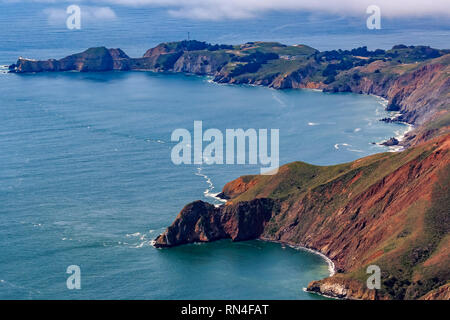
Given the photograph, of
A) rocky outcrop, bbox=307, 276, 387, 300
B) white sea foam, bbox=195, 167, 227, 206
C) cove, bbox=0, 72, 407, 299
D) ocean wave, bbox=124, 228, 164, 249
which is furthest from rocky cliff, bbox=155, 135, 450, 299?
cove, bbox=0, 72, 407, 299

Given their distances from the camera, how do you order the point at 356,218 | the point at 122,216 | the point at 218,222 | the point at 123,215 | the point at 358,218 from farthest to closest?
the point at 123,215 < the point at 122,216 < the point at 218,222 < the point at 356,218 < the point at 358,218

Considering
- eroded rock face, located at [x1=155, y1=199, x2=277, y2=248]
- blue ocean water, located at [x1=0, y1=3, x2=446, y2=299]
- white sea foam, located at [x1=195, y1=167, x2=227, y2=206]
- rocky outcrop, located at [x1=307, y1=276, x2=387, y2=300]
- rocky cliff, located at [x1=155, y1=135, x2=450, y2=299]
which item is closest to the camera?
rocky outcrop, located at [x1=307, y1=276, x2=387, y2=300]

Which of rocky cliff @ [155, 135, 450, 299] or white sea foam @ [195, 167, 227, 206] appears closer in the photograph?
rocky cliff @ [155, 135, 450, 299]

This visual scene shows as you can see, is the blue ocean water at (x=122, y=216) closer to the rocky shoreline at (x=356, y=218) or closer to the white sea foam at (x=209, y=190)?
the white sea foam at (x=209, y=190)

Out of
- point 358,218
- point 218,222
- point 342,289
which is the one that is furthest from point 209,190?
point 342,289

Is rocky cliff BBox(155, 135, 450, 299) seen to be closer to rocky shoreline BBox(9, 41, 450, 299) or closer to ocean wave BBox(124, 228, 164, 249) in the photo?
rocky shoreline BBox(9, 41, 450, 299)

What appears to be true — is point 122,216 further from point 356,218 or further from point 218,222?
point 356,218
